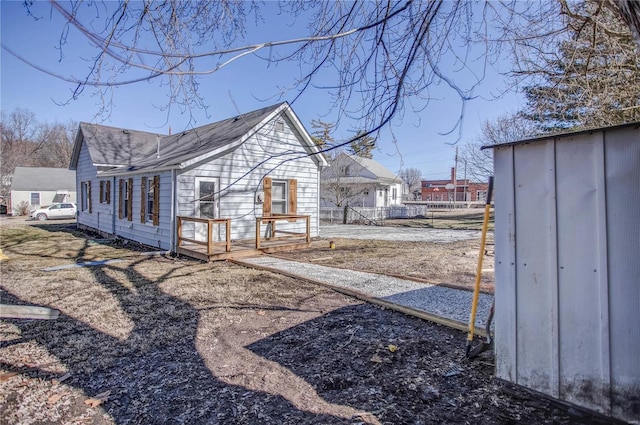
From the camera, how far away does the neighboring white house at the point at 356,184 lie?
24.3 m

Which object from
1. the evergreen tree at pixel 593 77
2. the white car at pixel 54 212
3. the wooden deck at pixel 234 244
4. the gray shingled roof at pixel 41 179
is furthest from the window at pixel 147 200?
the gray shingled roof at pixel 41 179

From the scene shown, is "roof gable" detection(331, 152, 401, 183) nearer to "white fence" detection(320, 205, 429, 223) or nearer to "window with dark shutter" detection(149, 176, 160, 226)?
"white fence" detection(320, 205, 429, 223)

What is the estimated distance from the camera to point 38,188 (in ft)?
103

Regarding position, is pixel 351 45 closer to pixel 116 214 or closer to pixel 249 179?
pixel 249 179

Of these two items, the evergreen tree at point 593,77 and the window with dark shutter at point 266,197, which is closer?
the evergreen tree at point 593,77

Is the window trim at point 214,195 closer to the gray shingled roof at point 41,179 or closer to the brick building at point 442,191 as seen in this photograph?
the gray shingled roof at point 41,179

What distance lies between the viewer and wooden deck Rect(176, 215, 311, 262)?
848 centimetres

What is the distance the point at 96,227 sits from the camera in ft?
48.3

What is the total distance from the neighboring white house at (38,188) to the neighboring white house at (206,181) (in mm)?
21847

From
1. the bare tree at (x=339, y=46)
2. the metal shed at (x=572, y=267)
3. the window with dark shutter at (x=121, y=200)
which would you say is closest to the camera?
the metal shed at (x=572, y=267)

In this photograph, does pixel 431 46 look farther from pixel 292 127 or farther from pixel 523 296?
pixel 292 127

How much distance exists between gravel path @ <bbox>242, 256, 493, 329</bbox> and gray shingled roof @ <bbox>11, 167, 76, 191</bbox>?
111ft

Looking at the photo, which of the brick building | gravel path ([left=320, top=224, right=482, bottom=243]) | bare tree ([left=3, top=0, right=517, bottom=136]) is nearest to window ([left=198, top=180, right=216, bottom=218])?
gravel path ([left=320, top=224, right=482, bottom=243])

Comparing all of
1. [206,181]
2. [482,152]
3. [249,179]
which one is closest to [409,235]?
[249,179]
